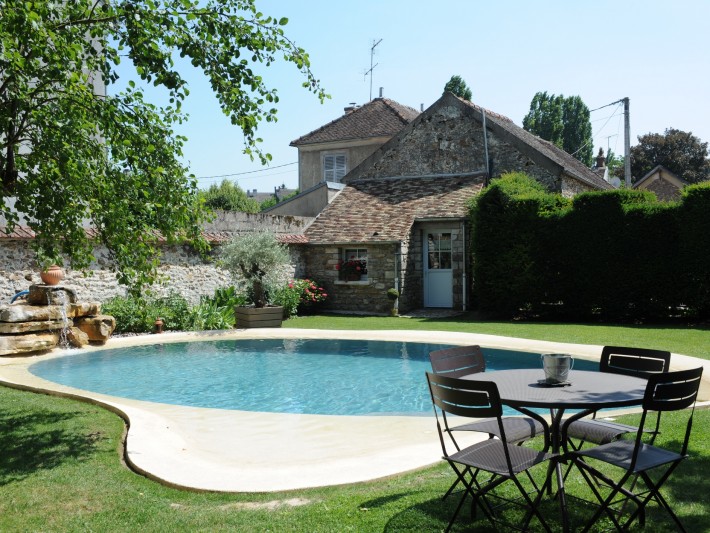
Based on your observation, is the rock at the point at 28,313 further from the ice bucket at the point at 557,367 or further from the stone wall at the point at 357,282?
the ice bucket at the point at 557,367

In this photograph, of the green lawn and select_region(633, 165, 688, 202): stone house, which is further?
select_region(633, 165, 688, 202): stone house

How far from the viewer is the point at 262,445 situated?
20.5ft

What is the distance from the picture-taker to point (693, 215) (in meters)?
15.1

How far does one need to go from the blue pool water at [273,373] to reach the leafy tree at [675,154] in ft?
146

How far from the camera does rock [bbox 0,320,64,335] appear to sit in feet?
37.8

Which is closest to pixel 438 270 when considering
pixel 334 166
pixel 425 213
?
pixel 425 213

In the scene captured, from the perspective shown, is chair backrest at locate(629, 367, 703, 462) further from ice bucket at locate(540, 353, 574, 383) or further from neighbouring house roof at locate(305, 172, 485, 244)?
neighbouring house roof at locate(305, 172, 485, 244)

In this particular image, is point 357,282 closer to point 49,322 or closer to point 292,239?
point 292,239

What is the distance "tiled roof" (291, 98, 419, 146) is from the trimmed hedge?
397 inches

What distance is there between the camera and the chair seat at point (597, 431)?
14.2 ft

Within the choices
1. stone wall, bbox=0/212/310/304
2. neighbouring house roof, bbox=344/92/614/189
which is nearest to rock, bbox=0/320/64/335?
stone wall, bbox=0/212/310/304

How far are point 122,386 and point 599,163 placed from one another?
38.8 meters

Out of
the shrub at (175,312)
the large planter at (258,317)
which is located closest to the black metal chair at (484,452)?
the shrub at (175,312)

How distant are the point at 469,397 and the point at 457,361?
1.49m
